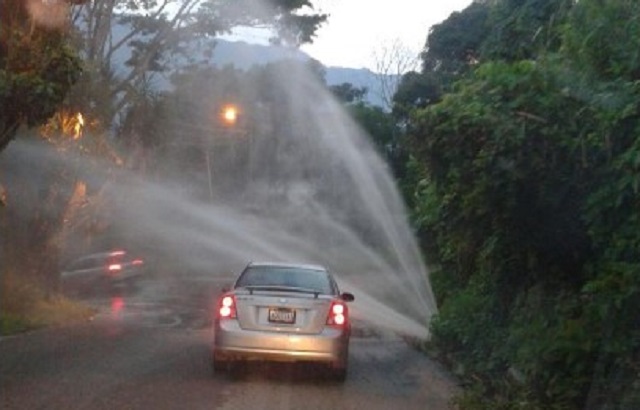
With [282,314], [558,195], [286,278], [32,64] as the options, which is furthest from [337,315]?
[32,64]

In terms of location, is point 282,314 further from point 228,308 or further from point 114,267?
point 114,267

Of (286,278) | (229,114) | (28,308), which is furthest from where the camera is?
(229,114)

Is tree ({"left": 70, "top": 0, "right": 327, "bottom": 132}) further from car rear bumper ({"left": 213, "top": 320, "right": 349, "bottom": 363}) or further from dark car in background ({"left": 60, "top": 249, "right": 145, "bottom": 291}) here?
car rear bumper ({"left": 213, "top": 320, "right": 349, "bottom": 363})

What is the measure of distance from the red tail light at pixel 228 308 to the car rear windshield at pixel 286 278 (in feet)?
1.73

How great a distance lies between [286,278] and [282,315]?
1386 millimetres

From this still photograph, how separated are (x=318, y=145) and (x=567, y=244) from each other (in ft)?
119

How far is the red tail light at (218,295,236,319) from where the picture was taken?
15.8m

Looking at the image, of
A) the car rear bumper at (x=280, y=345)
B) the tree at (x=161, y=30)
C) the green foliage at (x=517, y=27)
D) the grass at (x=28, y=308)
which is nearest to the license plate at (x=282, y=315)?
the car rear bumper at (x=280, y=345)

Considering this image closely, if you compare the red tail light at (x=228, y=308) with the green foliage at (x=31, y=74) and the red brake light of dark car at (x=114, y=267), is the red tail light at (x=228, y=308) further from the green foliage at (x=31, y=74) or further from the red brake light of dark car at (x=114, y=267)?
the red brake light of dark car at (x=114, y=267)

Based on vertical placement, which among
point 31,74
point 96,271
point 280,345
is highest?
point 31,74

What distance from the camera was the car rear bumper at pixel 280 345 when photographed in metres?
15.5

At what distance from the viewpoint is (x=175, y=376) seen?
15.6 metres

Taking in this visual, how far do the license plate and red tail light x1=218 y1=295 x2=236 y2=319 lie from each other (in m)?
0.49

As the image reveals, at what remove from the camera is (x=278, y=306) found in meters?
15.6
